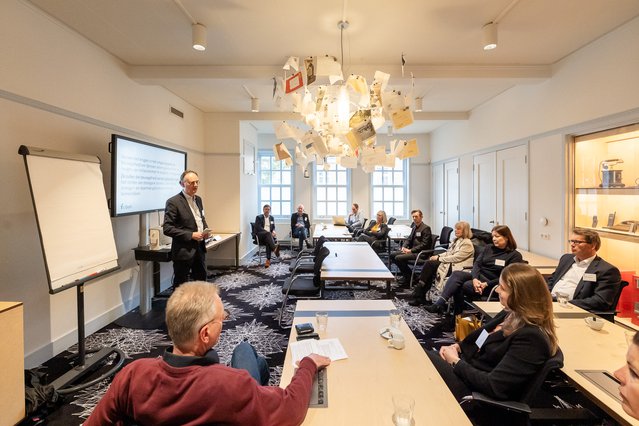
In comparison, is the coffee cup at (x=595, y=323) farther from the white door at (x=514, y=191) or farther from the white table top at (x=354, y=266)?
the white door at (x=514, y=191)

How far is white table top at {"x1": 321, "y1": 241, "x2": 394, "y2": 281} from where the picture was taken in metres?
3.18

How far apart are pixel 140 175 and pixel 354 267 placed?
2.92 m

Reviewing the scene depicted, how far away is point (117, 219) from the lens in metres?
3.78

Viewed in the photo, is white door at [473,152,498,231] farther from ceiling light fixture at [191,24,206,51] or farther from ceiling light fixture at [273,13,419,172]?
ceiling light fixture at [191,24,206,51]

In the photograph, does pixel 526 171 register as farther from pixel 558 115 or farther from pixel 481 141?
pixel 481 141

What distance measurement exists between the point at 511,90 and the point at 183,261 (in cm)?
543

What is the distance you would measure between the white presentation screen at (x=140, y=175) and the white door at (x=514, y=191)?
17.5 feet

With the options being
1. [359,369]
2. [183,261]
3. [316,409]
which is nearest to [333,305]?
[359,369]

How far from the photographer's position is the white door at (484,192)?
570 cm

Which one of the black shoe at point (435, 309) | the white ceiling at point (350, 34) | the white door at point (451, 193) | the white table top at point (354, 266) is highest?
the white ceiling at point (350, 34)

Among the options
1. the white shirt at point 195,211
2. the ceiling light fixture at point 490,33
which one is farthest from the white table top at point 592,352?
the white shirt at point 195,211

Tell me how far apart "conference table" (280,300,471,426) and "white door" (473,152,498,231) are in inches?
187

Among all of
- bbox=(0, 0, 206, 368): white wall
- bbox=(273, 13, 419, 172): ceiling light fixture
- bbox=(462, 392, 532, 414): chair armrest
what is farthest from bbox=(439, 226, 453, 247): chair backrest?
bbox=(0, 0, 206, 368): white wall

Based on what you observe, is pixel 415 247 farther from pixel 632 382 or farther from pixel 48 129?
pixel 48 129
